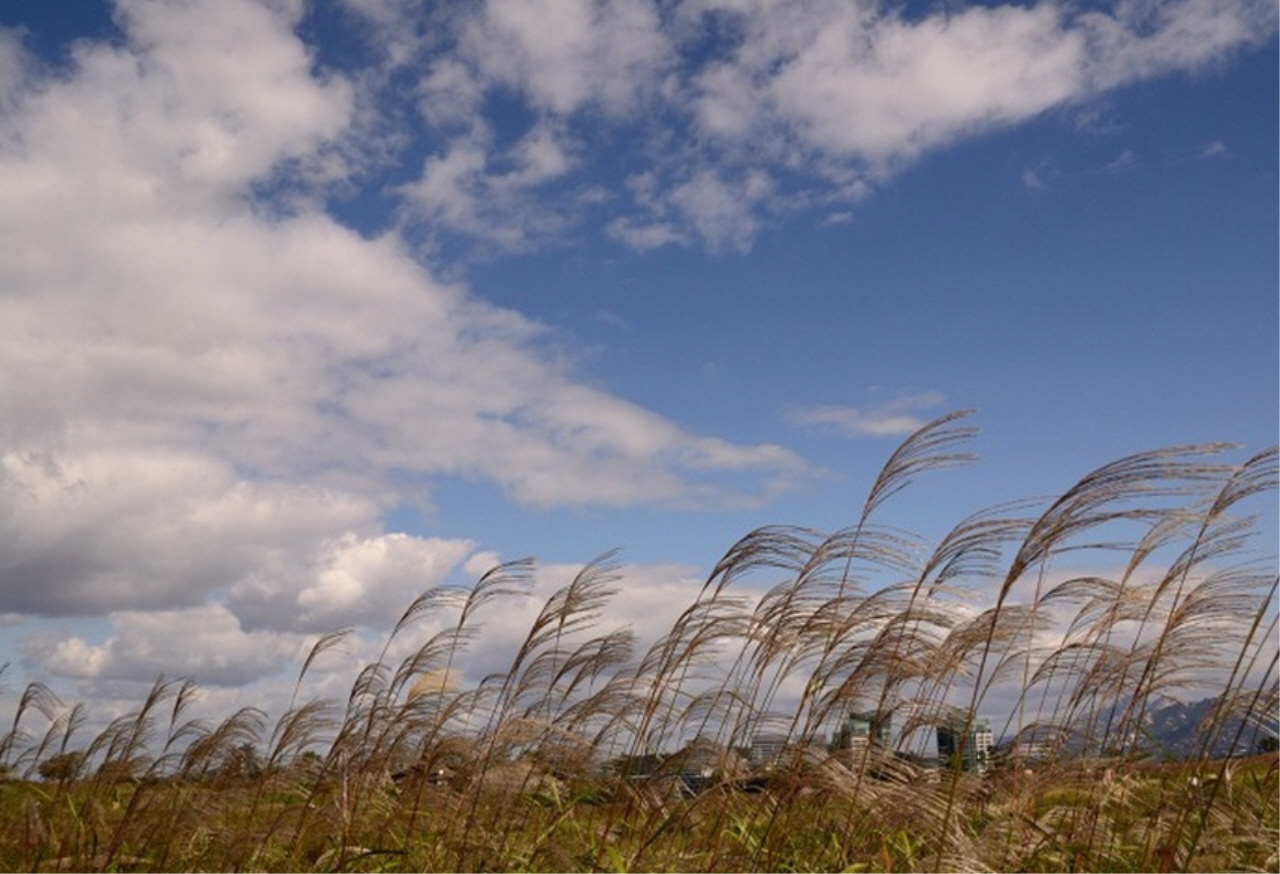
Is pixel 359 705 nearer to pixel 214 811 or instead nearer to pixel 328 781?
pixel 328 781

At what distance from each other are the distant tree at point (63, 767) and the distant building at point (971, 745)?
581 centimetres

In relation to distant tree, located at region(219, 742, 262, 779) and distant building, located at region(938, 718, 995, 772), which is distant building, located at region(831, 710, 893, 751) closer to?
distant building, located at region(938, 718, 995, 772)

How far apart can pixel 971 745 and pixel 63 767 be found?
244 inches

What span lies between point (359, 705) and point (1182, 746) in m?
4.13

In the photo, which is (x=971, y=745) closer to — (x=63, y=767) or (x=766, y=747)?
(x=766, y=747)

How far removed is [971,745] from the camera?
5242mm

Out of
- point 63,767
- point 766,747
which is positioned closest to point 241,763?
point 63,767

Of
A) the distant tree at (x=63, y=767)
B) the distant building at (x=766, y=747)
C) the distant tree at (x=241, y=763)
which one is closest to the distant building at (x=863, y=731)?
the distant building at (x=766, y=747)

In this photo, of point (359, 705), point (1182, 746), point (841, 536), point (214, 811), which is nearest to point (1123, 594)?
point (1182, 746)

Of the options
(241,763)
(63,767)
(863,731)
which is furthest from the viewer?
(63,767)

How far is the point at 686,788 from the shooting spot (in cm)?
564

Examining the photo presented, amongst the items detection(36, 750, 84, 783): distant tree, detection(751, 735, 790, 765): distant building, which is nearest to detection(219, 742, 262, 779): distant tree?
detection(36, 750, 84, 783): distant tree

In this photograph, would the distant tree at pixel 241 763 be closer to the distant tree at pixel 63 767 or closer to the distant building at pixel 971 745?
the distant tree at pixel 63 767

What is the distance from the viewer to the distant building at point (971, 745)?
4973mm
